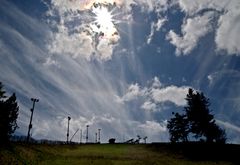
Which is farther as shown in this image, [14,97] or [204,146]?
[14,97]

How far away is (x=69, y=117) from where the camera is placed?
114 metres

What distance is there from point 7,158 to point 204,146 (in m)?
44.6

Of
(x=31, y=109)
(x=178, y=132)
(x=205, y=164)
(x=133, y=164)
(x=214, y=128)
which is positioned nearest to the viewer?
(x=133, y=164)

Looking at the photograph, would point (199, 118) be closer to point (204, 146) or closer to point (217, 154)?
point (204, 146)

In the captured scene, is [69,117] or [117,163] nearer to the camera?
[117,163]

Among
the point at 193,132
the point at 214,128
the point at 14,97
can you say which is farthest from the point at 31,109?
the point at 214,128

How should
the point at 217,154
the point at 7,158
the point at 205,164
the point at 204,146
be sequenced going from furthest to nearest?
the point at 204,146 → the point at 217,154 → the point at 205,164 → the point at 7,158

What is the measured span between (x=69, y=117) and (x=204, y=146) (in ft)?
211

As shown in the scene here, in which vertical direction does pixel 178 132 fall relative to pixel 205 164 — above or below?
above

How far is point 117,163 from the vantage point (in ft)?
111

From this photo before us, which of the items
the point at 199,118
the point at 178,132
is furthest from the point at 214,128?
the point at 178,132

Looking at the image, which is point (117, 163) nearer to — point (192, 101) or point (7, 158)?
point (7, 158)

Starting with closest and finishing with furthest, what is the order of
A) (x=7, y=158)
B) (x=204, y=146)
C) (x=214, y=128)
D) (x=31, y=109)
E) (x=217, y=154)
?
(x=7, y=158)
(x=217, y=154)
(x=204, y=146)
(x=214, y=128)
(x=31, y=109)

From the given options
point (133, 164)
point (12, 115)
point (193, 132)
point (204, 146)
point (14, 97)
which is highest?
point (14, 97)
